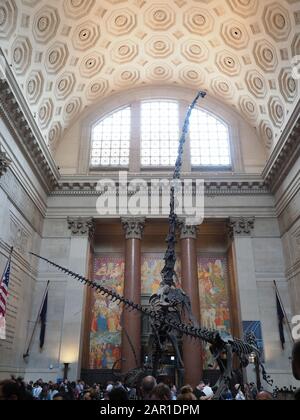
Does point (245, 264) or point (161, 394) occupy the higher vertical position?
point (245, 264)

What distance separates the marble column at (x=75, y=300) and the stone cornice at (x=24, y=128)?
99.1 inches

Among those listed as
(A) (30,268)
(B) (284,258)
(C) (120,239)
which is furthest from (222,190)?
(A) (30,268)

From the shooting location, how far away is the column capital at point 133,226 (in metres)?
17.0

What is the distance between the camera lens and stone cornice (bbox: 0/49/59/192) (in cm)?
1179

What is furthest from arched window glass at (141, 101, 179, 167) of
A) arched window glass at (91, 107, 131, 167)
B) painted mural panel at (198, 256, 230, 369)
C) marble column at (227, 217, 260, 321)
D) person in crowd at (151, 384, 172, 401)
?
person in crowd at (151, 384, 172, 401)

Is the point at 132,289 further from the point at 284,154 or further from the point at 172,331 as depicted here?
the point at 284,154

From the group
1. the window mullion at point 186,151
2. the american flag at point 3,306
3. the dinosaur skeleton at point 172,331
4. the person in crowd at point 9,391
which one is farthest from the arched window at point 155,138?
the person in crowd at point 9,391

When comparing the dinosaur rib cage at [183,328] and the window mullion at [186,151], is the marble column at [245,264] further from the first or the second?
the dinosaur rib cage at [183,328]

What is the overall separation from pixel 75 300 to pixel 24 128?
7221mm

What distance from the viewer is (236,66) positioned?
17469 mm

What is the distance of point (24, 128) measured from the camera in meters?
13.5

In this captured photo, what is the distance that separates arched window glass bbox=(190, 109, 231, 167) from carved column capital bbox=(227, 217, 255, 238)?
3.08m

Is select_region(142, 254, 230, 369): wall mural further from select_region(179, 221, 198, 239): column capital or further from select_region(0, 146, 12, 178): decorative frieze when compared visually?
select_region(0, 146, 12, 178): decorative frieze
